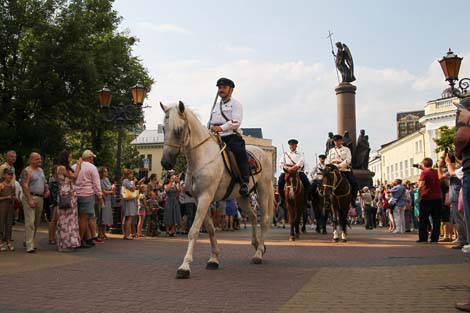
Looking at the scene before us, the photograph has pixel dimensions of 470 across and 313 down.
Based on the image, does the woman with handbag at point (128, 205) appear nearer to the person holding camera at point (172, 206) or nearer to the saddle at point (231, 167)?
the person holding camera at point (172, 206)

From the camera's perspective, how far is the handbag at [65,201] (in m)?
11.6

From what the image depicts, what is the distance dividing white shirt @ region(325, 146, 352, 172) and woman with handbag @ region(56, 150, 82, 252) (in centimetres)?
760

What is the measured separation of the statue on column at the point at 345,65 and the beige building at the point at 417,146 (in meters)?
28.1

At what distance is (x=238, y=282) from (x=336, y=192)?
313 inches

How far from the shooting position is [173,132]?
317 inches

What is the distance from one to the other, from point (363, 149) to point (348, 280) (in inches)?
903

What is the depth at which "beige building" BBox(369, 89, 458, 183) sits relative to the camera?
7375 cm

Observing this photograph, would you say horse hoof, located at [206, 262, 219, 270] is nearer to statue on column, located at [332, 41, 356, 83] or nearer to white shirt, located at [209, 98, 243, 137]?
white shirt, located at [209, 98, 243, 137]

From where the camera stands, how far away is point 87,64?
3011 centimetres

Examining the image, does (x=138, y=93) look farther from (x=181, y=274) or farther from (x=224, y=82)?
(x=181, y=274)

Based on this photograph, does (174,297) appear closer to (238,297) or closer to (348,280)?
(238,297)

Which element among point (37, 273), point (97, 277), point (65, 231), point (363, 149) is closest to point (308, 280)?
point (97, 277)

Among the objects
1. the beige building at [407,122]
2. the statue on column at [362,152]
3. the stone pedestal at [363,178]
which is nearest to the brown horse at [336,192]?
the stone pedestal at [363,178]

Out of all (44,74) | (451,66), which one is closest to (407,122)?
(44,74)
